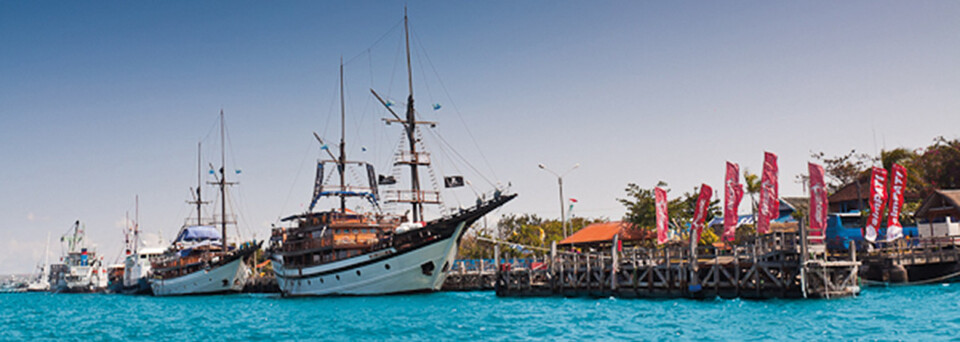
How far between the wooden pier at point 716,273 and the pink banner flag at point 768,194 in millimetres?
2000

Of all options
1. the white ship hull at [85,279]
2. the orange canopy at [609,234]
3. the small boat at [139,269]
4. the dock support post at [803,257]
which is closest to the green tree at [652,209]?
the orange canopy at [609,234]

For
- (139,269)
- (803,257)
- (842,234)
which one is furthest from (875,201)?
(139,269)

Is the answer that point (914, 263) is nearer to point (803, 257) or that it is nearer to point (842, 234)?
point (842, 234)

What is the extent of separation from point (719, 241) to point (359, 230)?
26420 mm

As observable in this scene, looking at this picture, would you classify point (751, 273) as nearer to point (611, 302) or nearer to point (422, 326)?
point (611, 302)

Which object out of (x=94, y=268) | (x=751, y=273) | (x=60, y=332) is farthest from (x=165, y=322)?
(x=94, y=268)

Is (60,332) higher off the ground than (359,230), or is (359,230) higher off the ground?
(359,230)

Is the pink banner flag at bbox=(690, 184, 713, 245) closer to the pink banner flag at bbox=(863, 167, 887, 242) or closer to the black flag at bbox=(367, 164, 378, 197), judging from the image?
the pink banner flag at bbox=(863, 167, 887, 242)

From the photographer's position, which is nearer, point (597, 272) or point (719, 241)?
point (597, 272)

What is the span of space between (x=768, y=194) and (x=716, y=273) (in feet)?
16.9

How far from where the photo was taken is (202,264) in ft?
229

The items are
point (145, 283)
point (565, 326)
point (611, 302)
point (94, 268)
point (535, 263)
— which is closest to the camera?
point (565, 326)

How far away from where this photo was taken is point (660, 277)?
108 ft

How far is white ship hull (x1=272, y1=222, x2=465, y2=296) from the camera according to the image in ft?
149
